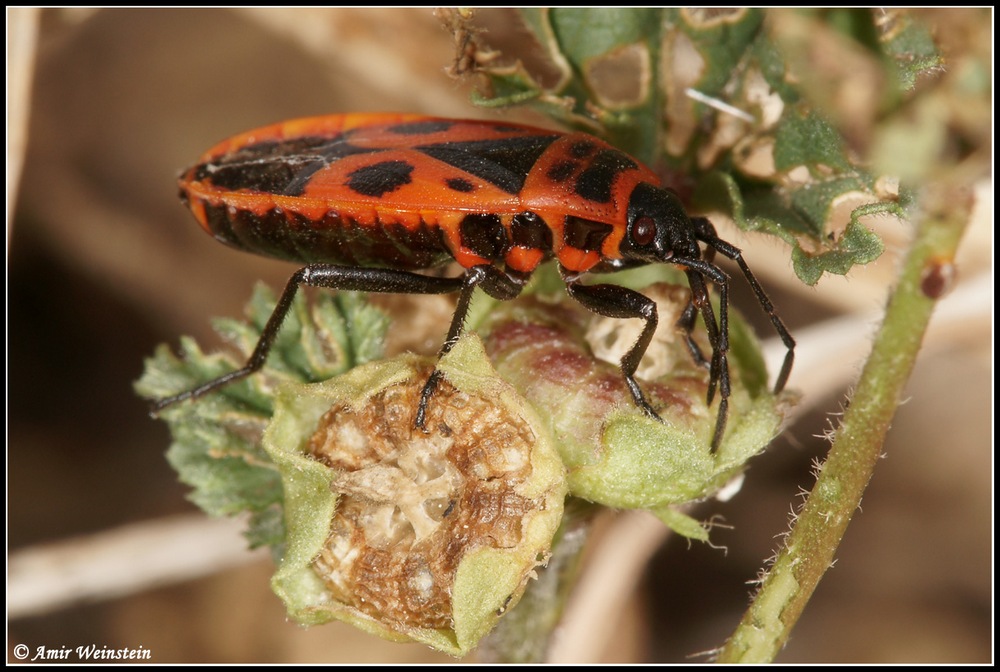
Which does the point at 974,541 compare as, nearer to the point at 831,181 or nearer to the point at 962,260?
the point at 962,260

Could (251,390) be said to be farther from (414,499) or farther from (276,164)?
(414,499)

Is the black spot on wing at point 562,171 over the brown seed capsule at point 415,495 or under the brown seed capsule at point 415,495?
→ over

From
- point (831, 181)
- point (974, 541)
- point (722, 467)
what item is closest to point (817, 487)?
point (722, 467)

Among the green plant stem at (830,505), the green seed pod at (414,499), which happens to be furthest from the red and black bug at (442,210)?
the green plant stem at (830,505)

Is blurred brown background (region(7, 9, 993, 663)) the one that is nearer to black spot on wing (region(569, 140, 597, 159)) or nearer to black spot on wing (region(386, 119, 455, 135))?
black spot on wing (region(569, 140, 597, 159))

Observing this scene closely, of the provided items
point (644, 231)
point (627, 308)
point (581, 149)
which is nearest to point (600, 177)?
point (581, 149)

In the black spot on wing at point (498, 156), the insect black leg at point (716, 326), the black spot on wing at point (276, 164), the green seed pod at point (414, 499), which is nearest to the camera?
the green seed pod at point (414, 499)

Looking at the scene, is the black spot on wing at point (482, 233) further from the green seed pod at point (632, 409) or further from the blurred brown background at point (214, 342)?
the blurred brown background at point (214, 342)
